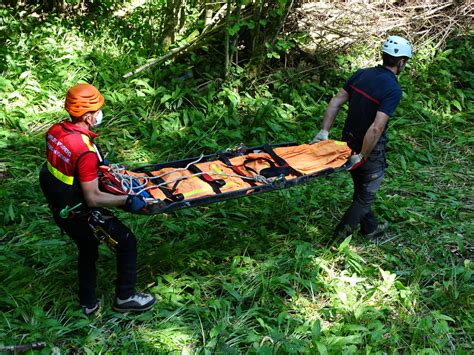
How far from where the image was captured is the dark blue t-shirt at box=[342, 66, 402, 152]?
4.25m

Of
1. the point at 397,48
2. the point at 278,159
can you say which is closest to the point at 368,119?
the point at 397,48

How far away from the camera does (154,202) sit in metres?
3.45

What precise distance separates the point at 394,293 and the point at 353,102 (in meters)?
1.55

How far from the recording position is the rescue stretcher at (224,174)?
3.61 meters

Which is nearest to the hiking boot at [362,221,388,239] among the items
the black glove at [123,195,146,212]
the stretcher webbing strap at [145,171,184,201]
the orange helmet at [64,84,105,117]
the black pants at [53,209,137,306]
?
the stretcher webbing strap at [145,171,184,201]

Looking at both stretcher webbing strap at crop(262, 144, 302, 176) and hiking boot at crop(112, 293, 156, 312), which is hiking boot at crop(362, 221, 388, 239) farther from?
hiking boot at crop(112, 293, 156, 312)

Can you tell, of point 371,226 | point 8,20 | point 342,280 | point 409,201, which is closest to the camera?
point 342,280

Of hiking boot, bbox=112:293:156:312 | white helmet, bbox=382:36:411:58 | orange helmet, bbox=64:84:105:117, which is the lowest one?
Answer: hiking boot, bbox=112:293:156:312

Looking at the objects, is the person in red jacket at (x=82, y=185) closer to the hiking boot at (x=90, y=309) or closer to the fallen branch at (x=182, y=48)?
the hiking boot at (x=90, y=309)

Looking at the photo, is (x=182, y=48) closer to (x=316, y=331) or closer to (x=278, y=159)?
(x=278, y=159)

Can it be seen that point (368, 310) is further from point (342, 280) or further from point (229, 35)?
point (229, 35)

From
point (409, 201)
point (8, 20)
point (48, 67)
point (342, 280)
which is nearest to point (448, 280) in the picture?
point (342, 280)

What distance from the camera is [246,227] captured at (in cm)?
495

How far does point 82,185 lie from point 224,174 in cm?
115
